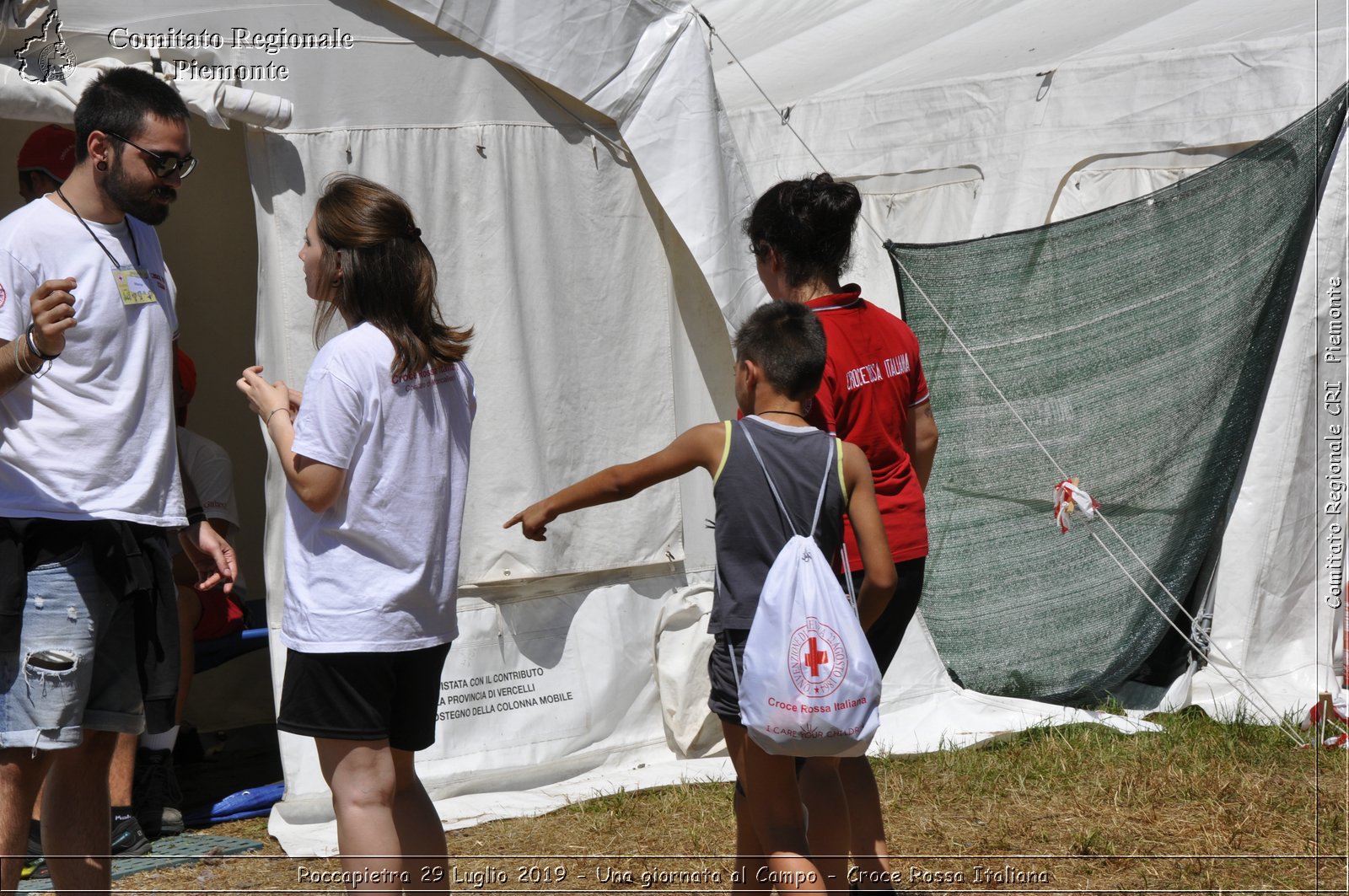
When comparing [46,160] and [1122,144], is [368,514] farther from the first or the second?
[1122,144]

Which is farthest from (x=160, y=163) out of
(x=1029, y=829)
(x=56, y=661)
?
(x=1029, y=829)

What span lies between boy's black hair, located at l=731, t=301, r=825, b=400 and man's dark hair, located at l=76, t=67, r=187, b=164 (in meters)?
1.29

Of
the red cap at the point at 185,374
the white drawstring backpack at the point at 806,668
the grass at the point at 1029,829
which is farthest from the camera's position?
the red cap at the point at 185,374

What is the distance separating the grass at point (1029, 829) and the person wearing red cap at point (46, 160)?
2061 mm

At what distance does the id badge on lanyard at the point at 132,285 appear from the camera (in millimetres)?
2486

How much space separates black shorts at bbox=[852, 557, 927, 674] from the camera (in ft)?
9.02

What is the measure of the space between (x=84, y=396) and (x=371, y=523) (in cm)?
64

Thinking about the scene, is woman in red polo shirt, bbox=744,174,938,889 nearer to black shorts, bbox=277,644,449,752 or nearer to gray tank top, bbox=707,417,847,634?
gray tank top, bbox=707,417,847,634

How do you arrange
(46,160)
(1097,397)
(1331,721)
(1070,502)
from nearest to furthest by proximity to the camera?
(46,160)
(1331,721)
(1070,502)
(1097,397)

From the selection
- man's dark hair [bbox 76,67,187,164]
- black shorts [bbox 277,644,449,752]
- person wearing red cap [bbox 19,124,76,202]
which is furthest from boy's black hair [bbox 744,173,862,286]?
person wearing red cap [bbox 19,124,76,202]

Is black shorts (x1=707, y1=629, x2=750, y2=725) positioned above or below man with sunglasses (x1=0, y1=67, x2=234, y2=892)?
below

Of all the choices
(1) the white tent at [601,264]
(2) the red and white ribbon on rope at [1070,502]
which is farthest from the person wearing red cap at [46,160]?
(2) the red and white ribbon on rope at [1070,502]

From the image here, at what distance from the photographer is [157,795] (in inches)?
155

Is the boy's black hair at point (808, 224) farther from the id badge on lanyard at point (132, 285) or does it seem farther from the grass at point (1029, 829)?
the grass at point (1029, 829)
